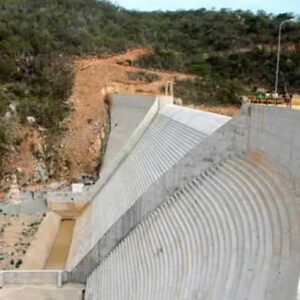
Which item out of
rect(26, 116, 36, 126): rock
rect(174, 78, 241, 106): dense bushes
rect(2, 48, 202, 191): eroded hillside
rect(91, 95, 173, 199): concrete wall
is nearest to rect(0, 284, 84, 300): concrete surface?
rect(91, 95, 173, 199): concrete wall

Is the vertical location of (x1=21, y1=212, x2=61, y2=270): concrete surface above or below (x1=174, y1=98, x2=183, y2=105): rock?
below

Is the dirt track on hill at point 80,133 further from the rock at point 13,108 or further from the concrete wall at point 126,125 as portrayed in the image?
the concrete wall at point 126,125

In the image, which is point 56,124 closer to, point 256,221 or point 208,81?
point 208,81

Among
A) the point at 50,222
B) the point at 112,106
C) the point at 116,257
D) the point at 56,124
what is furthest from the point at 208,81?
the point at 116,257

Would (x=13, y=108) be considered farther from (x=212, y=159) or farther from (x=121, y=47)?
(x=212, y=159)

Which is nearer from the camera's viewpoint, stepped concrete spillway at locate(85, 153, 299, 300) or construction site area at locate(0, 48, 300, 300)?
stepped concrete spillway at locate(85, 153, 299, 300)

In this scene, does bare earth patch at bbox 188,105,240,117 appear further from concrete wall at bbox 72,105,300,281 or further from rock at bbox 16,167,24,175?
concrete wall at bbox 72,105,300,281
